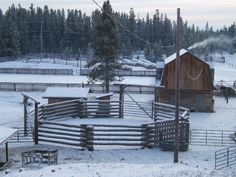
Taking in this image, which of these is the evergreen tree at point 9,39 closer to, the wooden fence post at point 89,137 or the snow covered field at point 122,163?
the snow covered field at point 122,163

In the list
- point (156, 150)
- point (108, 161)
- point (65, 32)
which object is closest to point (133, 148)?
point (156, 150)

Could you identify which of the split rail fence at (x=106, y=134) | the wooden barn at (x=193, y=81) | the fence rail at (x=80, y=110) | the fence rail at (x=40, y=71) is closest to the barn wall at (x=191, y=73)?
the wooden barn at (x=193, y=81)

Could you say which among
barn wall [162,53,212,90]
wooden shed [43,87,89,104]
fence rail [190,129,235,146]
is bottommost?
fence rail [190,129,235,146]

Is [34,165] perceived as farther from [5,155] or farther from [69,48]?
[69,48]

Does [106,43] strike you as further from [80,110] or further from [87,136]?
[87,136]

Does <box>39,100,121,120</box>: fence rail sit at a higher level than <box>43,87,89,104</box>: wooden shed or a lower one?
lower

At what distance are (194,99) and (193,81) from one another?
1.64m

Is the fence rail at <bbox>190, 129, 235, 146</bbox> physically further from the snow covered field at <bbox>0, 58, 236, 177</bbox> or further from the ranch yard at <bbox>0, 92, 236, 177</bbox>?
the snow covered field at <bbox>0, 58, 236, 177</bbox>

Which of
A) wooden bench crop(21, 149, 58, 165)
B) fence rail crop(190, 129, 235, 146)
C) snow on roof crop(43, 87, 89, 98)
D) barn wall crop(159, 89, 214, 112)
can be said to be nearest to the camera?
wooden bench crop(21, 149, 58, 165)

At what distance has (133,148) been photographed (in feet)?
87.5

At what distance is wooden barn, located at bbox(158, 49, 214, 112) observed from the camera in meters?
43.2

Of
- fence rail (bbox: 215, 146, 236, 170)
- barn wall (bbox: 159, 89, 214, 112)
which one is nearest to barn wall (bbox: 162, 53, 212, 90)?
barn wall (bbox: 159, 89, 214, 112)

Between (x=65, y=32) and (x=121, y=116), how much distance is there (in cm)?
9448

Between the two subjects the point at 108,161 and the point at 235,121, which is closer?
the point at 108,161
